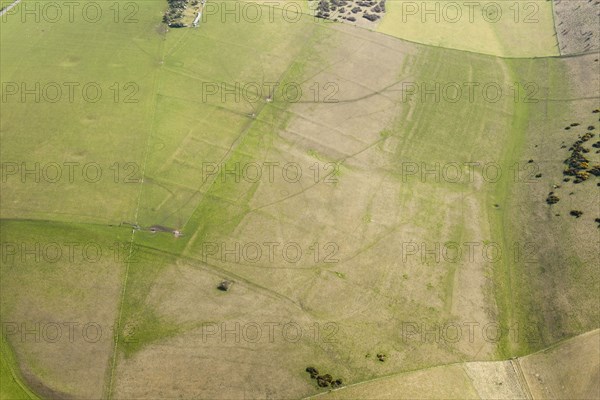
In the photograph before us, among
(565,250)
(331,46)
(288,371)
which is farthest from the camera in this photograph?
(331,46)

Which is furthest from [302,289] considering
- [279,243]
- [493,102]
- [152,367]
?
[493,102]

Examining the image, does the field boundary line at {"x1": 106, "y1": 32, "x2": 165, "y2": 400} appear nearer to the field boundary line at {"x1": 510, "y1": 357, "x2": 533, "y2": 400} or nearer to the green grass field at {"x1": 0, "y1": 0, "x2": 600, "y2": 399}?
the green grass field at {"x1": 0, "y1": 0, "x2": 600, "y2": 399}

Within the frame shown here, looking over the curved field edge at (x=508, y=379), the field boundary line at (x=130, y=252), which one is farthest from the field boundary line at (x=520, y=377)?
the field boundary line at (x=130, y=252)

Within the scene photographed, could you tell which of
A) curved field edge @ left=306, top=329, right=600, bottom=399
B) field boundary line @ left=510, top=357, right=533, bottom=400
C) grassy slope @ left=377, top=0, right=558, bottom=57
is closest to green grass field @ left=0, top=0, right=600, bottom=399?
curved field edge @ left=306, top=329, right=600, bottom=399

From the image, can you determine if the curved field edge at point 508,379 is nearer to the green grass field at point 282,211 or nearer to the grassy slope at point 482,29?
the green grass field at point 282,211

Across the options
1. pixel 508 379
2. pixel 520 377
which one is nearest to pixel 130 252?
pixel 508 379

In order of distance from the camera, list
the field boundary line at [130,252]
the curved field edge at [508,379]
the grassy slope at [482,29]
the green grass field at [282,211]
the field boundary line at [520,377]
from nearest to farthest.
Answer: the curved field edge at [508,379] → the field boundary line at [520,377] → the field boundary line at [130,252] → the green grass field at [282,211] → the grassy slope at [482,29]

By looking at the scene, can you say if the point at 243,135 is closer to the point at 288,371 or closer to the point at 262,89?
the point at 262,89

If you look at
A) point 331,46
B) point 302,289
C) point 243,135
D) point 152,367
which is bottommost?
point 152,367

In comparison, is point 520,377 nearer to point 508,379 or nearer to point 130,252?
point 508,379
